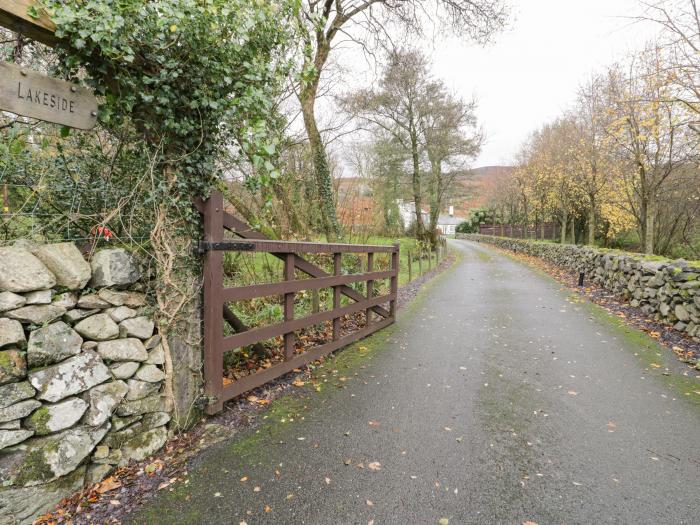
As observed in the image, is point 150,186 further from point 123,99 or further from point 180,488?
point 180,488

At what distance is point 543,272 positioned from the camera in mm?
14789

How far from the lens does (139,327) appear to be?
2525mm

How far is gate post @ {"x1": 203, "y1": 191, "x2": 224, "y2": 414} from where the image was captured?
9.63 feet

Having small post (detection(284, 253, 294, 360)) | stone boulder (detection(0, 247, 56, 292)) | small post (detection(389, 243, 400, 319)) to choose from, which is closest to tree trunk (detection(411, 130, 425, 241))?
small post (detection(389, 243, 400, 319))

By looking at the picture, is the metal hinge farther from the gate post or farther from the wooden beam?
the wooden beam

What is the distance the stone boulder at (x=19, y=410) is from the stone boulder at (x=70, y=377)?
4cm

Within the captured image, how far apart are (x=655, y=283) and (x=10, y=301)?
8.82 meters

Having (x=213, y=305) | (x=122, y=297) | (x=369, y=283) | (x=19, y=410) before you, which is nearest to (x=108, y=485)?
(x=19, y=410)

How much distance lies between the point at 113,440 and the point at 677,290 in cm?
781

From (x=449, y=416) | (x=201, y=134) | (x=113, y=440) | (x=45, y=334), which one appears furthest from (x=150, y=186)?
(x=449, y=416)

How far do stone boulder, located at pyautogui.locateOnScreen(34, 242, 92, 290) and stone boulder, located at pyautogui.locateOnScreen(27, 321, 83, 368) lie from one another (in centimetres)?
24

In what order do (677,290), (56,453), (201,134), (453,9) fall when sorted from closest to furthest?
(56,453)
(201,134)
(677,290)
(453,9)

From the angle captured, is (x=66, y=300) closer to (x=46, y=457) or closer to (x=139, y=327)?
(x=139, y=327)

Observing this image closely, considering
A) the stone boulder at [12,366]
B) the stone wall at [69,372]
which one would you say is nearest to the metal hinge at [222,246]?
the stone wall at [69,372]
